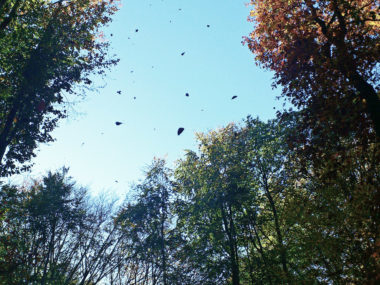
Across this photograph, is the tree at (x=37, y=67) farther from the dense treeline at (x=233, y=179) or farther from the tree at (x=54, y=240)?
the tree at (x=54, y=240)

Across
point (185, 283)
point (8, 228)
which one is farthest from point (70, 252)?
point (185, 283)

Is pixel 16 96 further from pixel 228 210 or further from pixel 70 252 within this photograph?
pixel 228 210

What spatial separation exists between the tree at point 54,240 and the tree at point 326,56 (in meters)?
17.3

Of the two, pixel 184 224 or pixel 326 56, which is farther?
pixel 184 224

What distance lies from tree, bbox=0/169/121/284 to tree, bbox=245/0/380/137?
56.8 ft

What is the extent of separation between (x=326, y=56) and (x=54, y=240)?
20.4 m

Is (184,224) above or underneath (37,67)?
underneath

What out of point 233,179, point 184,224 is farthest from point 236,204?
point 184,224

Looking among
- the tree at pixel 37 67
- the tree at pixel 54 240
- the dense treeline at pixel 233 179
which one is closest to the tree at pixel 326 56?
the dense treeline at pixel 233 179

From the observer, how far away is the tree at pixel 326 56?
27.1 feet

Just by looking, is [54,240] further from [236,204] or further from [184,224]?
[236,204]

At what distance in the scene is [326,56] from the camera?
364 inches

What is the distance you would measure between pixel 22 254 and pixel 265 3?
820 inches

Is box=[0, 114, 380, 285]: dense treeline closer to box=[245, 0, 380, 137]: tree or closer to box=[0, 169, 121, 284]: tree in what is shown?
box=[0, 169, 121, 284]: tree
